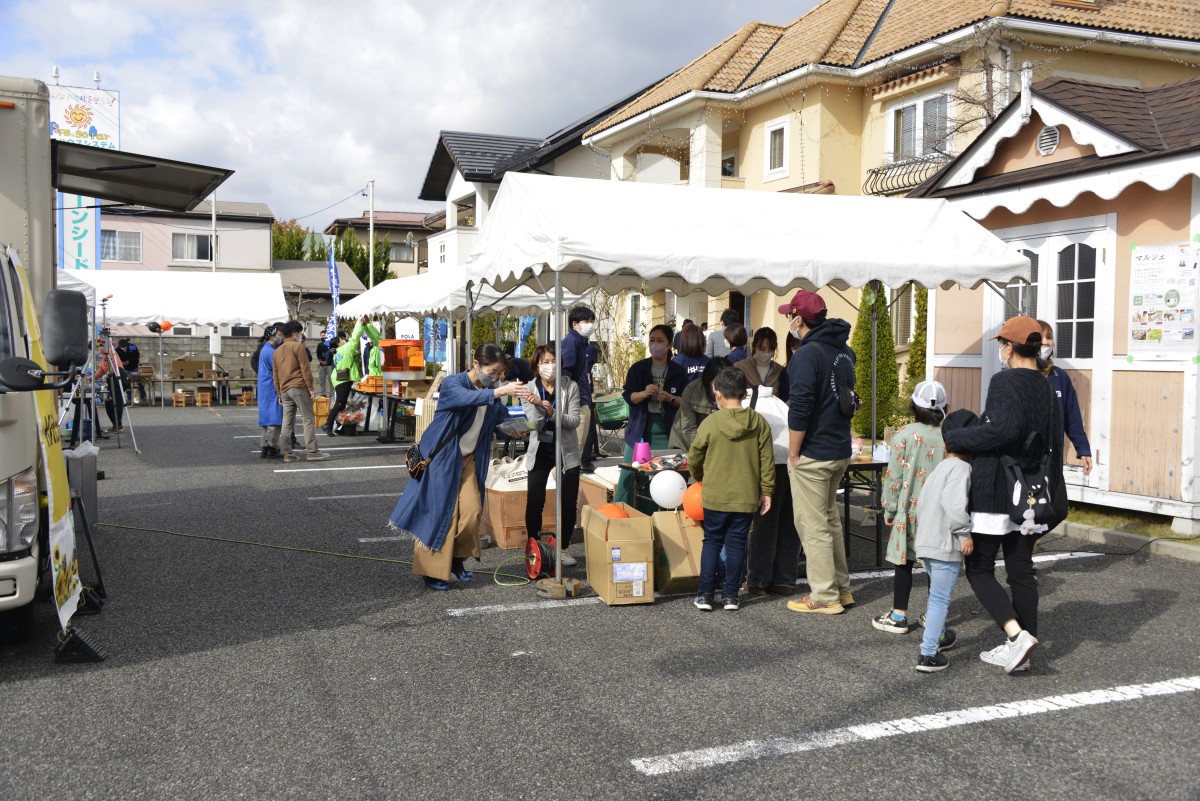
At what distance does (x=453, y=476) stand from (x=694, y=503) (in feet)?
5.26

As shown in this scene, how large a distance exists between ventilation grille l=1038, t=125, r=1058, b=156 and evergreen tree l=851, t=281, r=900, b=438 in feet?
22.0

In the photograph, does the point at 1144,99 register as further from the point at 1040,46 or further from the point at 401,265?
the point at 401,265

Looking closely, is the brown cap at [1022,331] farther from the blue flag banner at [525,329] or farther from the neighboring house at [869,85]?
the blue flag banner at [525,329]

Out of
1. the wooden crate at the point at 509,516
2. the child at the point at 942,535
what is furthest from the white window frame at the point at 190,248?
the child at the point at 942,535

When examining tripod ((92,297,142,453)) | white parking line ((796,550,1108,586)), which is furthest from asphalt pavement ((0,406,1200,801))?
tripod ((92,297,142,453))

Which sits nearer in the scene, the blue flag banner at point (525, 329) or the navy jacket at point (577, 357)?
the navy jacket at point (577, 357)

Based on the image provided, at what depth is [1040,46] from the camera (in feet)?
55.7

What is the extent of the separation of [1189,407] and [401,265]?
51895mm

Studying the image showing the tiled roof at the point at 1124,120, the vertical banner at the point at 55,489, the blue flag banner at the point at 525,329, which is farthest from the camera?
the blue flag banner at the point at 525,329

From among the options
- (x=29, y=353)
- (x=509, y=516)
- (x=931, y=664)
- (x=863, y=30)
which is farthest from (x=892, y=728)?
(x=863, y=30)

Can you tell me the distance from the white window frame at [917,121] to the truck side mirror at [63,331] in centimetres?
1574

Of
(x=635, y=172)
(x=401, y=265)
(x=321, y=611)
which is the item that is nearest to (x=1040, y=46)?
(x=635, y=172)

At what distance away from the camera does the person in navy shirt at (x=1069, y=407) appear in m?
6.93

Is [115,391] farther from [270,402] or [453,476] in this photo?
[453,476]
